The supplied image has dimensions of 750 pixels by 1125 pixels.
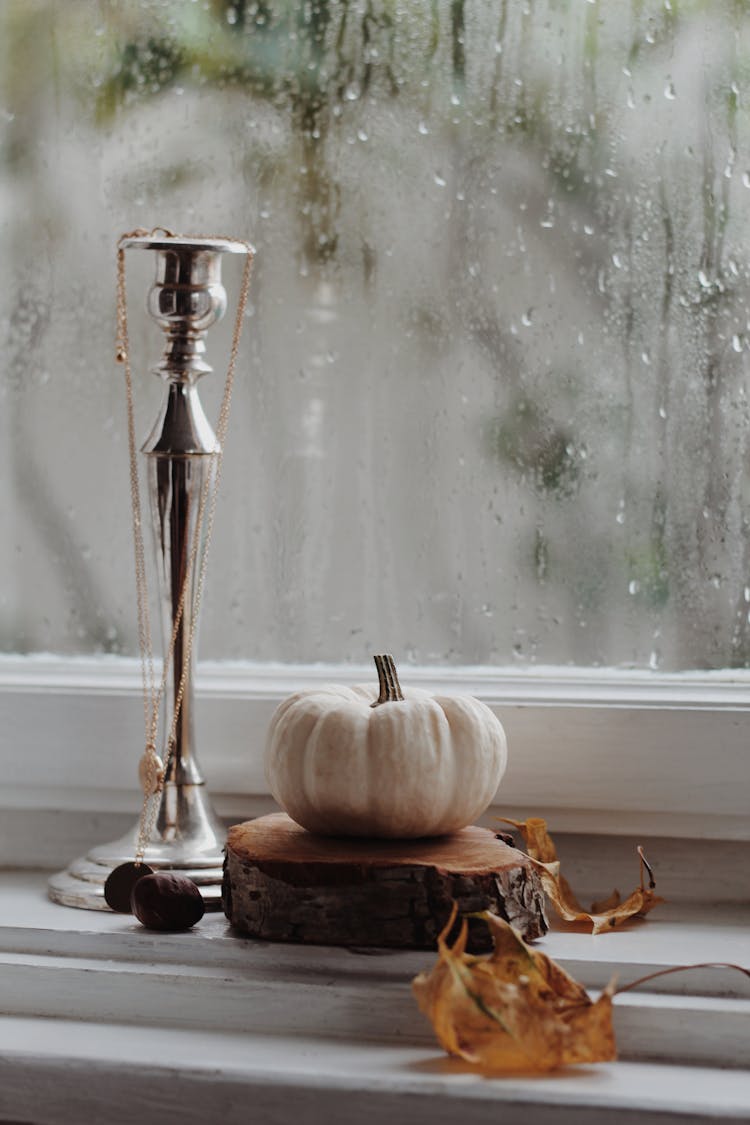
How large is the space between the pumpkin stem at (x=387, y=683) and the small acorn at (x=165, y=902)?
0.57 feet

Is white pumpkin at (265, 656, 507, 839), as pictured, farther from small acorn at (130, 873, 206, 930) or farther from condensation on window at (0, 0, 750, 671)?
condensation on window at (0, 0, 750, 671)

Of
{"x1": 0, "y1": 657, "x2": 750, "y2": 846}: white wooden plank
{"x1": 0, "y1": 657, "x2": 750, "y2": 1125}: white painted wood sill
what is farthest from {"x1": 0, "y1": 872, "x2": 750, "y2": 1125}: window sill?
{"x1": 0, "y1": 657, "x2": 750, "y2": 846}: white wooden plank

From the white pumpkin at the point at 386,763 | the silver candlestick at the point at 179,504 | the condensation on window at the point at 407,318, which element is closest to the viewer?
the white pumpkin at the point at 386,763

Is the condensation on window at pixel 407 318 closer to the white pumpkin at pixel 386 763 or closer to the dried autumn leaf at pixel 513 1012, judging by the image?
the white pumpkin at pixel 386 763

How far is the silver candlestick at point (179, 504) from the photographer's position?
3.15 ft

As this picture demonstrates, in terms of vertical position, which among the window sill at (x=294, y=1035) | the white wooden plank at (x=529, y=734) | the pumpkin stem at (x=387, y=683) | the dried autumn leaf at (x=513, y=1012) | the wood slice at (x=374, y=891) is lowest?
the window sill at (x=294, y=1035)

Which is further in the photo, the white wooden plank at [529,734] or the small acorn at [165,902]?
the white wooden plank at [529,734]

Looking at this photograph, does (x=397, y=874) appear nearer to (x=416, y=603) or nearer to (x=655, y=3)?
(x=416, y=603)

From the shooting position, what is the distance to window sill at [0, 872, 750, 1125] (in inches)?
28.8

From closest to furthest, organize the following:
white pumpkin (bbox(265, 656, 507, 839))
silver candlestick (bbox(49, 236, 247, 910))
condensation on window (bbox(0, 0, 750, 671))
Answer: white pumpkin (bbox(265, 656, 507, 839)) < silver candlestick (bbox(49, 236, 247, 910)) < condensation on window (bbox(0, 0, 750, 671))

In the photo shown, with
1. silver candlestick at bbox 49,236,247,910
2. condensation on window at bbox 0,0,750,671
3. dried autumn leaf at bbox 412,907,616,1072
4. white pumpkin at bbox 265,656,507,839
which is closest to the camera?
dried autumn leaf at bbox 412,907,616,1072

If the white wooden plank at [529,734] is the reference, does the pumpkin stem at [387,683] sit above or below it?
above

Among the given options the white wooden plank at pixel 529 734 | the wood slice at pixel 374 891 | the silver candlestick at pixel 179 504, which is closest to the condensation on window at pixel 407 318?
the white wooden plank at pixel 529 734

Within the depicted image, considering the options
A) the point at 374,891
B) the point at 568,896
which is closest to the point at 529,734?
the point at 568,896
